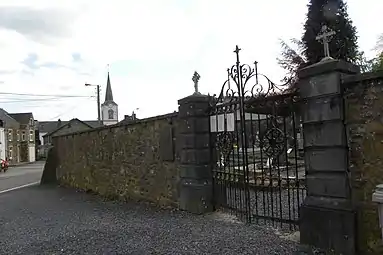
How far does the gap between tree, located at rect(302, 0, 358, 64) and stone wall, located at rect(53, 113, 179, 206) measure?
1472 cm

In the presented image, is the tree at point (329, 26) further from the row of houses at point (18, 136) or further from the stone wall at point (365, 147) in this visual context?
the row of houses at point (18, 136)

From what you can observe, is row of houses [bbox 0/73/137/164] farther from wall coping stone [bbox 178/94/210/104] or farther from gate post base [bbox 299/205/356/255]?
gate post base [bbox 299/205/356/255]

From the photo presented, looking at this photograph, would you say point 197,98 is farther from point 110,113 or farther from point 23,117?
point 110,113

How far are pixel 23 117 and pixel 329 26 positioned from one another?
178 ft

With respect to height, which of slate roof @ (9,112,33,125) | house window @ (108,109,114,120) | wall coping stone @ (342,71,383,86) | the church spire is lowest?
wall coping stone @ (342,71,383,86)

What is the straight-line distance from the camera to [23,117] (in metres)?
62.7

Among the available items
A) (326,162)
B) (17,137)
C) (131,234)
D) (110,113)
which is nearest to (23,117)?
(17,137)

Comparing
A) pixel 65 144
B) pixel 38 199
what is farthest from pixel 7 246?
pixel 65 144

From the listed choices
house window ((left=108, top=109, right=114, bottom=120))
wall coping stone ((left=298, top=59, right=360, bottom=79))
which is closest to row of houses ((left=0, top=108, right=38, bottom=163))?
house window ((left=108, top=109, right=114, bottom=120))

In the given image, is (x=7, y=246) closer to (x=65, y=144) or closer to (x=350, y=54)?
(x=65, y=144)

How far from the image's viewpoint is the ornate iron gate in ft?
17.8

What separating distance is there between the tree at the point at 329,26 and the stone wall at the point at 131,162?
14722 mm

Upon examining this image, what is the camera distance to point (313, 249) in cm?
446

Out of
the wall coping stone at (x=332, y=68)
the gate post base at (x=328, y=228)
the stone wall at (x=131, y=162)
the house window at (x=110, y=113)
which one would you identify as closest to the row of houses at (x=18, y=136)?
the house window at (x=110, y=113)
